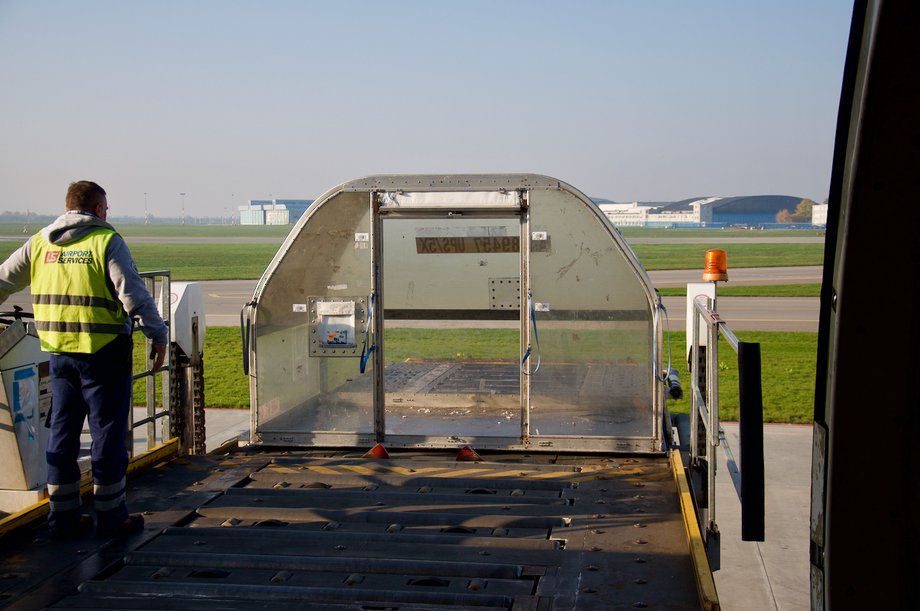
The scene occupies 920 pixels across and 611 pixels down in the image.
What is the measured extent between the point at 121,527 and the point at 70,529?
0.86 feet

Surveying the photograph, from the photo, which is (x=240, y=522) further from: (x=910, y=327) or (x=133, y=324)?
(x=910, y=327)

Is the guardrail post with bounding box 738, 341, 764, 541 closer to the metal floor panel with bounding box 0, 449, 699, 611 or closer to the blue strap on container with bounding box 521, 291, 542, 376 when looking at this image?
the metal floor panel with bounding box 0, 449, 699, 611

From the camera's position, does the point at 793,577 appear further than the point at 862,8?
Yes

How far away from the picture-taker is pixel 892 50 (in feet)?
6.03

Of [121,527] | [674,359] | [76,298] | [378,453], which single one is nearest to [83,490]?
[121,527]

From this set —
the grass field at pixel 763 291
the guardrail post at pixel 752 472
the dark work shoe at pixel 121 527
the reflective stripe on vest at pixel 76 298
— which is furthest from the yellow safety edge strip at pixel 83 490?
the grass field at pixel 763 291

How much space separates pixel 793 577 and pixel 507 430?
7.52 feet

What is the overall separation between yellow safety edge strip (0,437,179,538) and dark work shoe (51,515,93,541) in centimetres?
17

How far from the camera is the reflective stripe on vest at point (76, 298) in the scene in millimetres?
4969

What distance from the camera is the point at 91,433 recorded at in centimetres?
502

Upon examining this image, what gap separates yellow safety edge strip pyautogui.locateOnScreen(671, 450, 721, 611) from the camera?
3.72 meters

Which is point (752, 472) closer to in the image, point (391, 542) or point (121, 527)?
point (391, 542)

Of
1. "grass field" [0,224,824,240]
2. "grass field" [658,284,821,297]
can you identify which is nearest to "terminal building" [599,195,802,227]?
"grass field" [0,224,824,240]

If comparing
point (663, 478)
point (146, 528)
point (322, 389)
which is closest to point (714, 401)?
point (663, 478)
